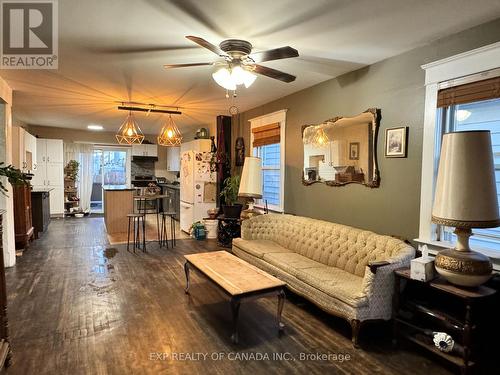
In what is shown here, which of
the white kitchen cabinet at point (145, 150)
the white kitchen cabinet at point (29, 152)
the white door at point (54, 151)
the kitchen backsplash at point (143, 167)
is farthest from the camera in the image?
the kitchen backsplash at point (143, 167)

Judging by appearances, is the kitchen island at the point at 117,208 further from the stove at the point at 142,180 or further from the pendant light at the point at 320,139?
the pendant light at the point at 320,139

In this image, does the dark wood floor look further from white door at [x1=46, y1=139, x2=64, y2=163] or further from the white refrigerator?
white door at [x1=46, y1=139, x2=64, y2=163]

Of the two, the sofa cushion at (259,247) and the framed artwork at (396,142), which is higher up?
the framed artwork at (396,142)

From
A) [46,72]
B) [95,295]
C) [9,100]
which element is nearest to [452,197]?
[95,295]

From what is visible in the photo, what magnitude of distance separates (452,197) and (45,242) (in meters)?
6.40

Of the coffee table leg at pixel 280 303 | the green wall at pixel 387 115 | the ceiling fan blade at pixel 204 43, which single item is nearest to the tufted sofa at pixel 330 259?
the green wall at pixel 387 115

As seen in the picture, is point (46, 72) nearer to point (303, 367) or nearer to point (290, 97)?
point (290, 97)

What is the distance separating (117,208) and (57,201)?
9.08 ft

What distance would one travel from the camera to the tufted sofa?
2546 mm

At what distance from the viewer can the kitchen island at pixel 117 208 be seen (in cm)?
680

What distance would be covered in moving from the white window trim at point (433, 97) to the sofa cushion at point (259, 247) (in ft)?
5.47

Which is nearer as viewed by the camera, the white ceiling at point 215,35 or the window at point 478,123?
the white ceiling at point 215,35

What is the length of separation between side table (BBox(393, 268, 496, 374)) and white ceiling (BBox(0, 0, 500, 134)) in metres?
2.00

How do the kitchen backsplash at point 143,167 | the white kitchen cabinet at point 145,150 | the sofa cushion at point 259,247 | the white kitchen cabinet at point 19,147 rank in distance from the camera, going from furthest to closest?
1. the kitchen backsplash at point 143,167
2. the white kitchen cabinet at point 145,150
3. the white kitchen cabinet at point 19,147
4. the sofa cushion at point 259,247
